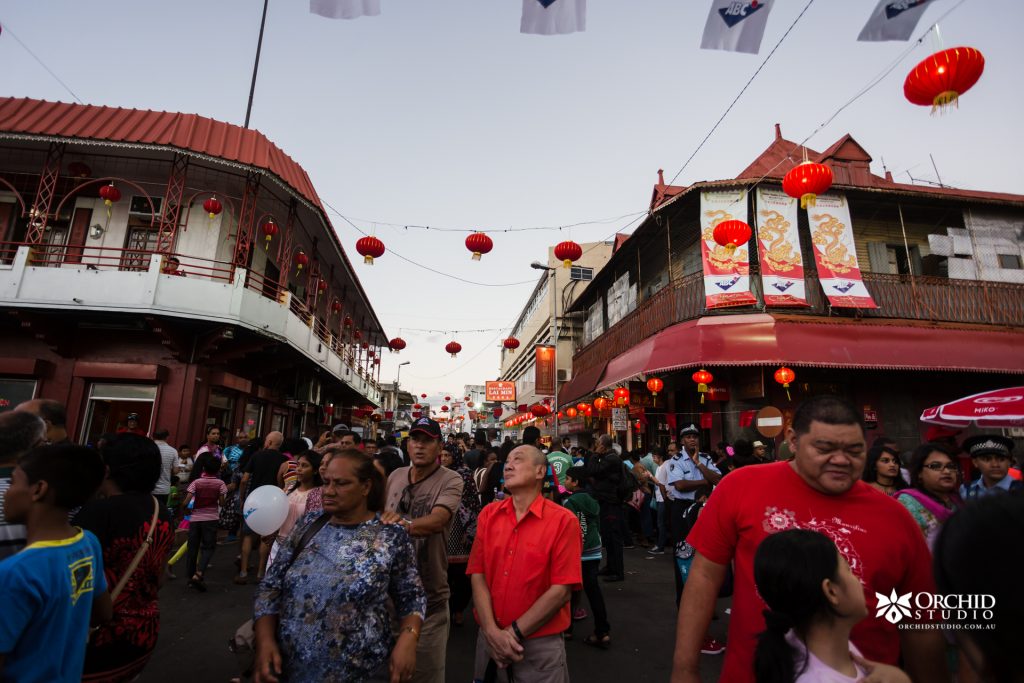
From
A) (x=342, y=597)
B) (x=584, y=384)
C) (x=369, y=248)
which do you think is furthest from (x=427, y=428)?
(x=584, y=384)

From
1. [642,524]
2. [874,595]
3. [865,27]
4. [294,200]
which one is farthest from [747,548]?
[294,200]

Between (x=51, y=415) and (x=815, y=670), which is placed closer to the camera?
(x=815, y=670)

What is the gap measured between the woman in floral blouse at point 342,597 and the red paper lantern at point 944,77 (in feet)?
21.1

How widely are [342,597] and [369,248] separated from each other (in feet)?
31.6

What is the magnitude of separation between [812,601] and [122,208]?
16.3m

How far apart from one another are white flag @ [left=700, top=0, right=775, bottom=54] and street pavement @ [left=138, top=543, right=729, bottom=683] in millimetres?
6435

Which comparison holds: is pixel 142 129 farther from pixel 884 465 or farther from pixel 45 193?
pixel 884 465

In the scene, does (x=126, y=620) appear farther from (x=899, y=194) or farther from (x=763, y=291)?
(x=899, y=194)

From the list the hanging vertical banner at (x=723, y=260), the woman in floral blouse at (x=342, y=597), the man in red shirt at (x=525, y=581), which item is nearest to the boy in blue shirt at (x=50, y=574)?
the woman in floral blouse at (x=342, y=597)

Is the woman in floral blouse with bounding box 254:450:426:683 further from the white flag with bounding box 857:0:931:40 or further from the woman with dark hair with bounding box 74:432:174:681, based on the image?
the white flag with bounding box 857:0:931:40

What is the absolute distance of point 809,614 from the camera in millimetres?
1512

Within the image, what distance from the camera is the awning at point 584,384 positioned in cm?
1666

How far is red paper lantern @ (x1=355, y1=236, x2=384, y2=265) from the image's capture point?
10.8 m

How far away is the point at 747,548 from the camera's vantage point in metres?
1.99
